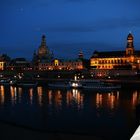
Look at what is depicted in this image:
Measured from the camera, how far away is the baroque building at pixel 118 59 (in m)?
66.1

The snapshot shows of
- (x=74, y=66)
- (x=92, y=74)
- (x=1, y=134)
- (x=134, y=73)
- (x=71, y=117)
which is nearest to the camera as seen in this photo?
(x=1, y=134)

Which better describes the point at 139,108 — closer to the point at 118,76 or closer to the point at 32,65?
the point at 118,76

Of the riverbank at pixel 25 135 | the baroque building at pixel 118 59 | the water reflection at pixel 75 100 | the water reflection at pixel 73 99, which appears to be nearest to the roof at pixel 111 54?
the baroque building at pixel 118 59

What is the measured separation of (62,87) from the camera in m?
41.4

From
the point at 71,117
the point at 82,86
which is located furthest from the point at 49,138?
the point at 82,86

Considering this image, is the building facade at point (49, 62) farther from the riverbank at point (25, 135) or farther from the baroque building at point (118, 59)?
the riverbank at point (25, 135)

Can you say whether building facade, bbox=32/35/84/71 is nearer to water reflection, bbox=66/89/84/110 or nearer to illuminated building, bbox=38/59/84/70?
illuminated building, bbox=38/59/84/70

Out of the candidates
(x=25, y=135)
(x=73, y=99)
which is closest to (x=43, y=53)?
(x=73, y=99)

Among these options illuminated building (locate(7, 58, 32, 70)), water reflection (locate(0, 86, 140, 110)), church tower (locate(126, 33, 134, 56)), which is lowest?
water reflection (locate(0, 86, 140, 110))

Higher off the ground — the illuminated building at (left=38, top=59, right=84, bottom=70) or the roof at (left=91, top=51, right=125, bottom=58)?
the roof at (left=91, top=51, right=125, bottom=58)

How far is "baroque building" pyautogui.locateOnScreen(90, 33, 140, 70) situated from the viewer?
66.1 metres

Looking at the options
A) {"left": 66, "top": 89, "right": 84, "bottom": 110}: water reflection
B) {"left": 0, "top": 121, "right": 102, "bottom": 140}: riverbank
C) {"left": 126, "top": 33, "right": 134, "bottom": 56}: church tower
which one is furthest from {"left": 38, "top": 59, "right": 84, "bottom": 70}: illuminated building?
{"left": 0, "top": 121, "right": 102, "bottom": 140}: riverbank

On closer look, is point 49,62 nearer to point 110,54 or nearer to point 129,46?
point 110,54

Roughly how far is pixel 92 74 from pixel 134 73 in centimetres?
935
